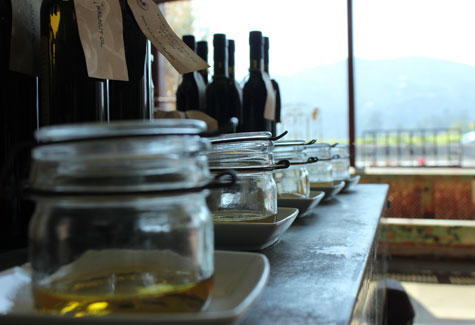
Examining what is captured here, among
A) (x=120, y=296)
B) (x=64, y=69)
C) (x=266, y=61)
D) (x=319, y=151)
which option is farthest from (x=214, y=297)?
(x=266, y=61)

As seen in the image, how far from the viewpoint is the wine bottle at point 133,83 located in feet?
2.11

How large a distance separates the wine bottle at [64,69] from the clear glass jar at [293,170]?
13.5 inches

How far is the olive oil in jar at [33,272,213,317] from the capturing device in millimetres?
295

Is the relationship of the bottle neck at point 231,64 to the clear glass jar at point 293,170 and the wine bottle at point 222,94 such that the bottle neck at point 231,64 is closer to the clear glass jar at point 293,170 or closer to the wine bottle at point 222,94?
the wine bottle at point 222,94

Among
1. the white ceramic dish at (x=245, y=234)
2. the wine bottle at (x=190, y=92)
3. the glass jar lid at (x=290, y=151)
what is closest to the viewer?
the white ceramic dish at (x=245, y=234)

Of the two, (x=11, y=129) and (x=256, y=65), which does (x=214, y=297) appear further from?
(x=256, y=65)

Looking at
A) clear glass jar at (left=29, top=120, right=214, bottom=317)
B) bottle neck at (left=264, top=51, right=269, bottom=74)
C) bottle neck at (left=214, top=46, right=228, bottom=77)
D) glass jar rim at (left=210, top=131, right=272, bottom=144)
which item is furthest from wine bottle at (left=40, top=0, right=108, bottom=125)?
bottle neck at (left=264, top=51, right=269, bottom=74)

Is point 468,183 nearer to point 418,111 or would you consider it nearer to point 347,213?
point 418,111

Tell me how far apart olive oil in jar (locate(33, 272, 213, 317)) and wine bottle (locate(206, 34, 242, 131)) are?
0.80 meters

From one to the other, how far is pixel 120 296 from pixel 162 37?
14.6 inches

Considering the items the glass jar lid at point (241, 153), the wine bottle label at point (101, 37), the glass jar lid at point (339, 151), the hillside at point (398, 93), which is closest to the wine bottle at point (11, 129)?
the wine bottle label at point (101, 37)

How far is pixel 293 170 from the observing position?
81 cm

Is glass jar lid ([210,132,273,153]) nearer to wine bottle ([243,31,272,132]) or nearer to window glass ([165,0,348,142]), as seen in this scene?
wine bottle ([243,31,272,132])

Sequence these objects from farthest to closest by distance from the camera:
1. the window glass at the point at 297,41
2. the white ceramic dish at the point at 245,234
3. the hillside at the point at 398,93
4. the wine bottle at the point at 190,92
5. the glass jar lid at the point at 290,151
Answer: the hillside at the point at 398,93 → the window glass at the point at 297,41 → the wine bottle at the point at 190,92 → the glass jar lid at the point at 290,151 → the white ceramic dish at the point at 245,234
